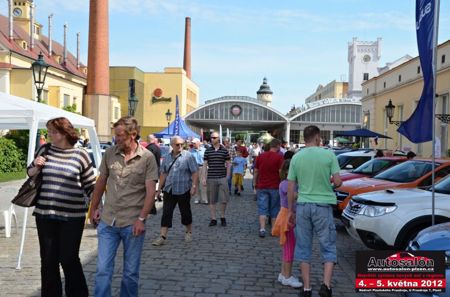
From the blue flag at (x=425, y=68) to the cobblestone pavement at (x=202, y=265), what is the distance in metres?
2.23

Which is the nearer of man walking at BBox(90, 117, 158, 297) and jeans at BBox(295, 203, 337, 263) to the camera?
man walking at BBox(90, 117, 158, 297)

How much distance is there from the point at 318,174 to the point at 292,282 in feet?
4.78

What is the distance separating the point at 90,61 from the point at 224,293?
133ft

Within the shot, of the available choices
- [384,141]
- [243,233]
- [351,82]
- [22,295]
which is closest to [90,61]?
[384,141]

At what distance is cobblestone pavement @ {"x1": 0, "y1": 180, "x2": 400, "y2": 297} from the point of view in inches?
219

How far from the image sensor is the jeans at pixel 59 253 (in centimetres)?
441

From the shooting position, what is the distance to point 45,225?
445 centimetres

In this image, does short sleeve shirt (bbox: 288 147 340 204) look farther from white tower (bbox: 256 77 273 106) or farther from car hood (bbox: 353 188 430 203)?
white tower (bbox: 256 77 273 106)

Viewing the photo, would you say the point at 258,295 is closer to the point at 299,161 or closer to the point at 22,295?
the point at 299,161

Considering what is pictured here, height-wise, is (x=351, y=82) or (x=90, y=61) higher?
(x=351, y=82)

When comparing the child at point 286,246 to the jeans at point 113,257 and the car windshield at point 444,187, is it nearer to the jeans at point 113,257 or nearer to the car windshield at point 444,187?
the jeans at point 113,257

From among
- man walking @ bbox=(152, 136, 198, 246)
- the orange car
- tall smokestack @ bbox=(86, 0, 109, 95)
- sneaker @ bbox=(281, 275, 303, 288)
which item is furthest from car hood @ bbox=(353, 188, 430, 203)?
tall smokestack @ bbox=(86, 0, 109, 95)

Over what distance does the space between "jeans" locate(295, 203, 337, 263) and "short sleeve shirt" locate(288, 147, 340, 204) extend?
3.4 inches

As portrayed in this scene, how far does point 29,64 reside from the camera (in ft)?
150
